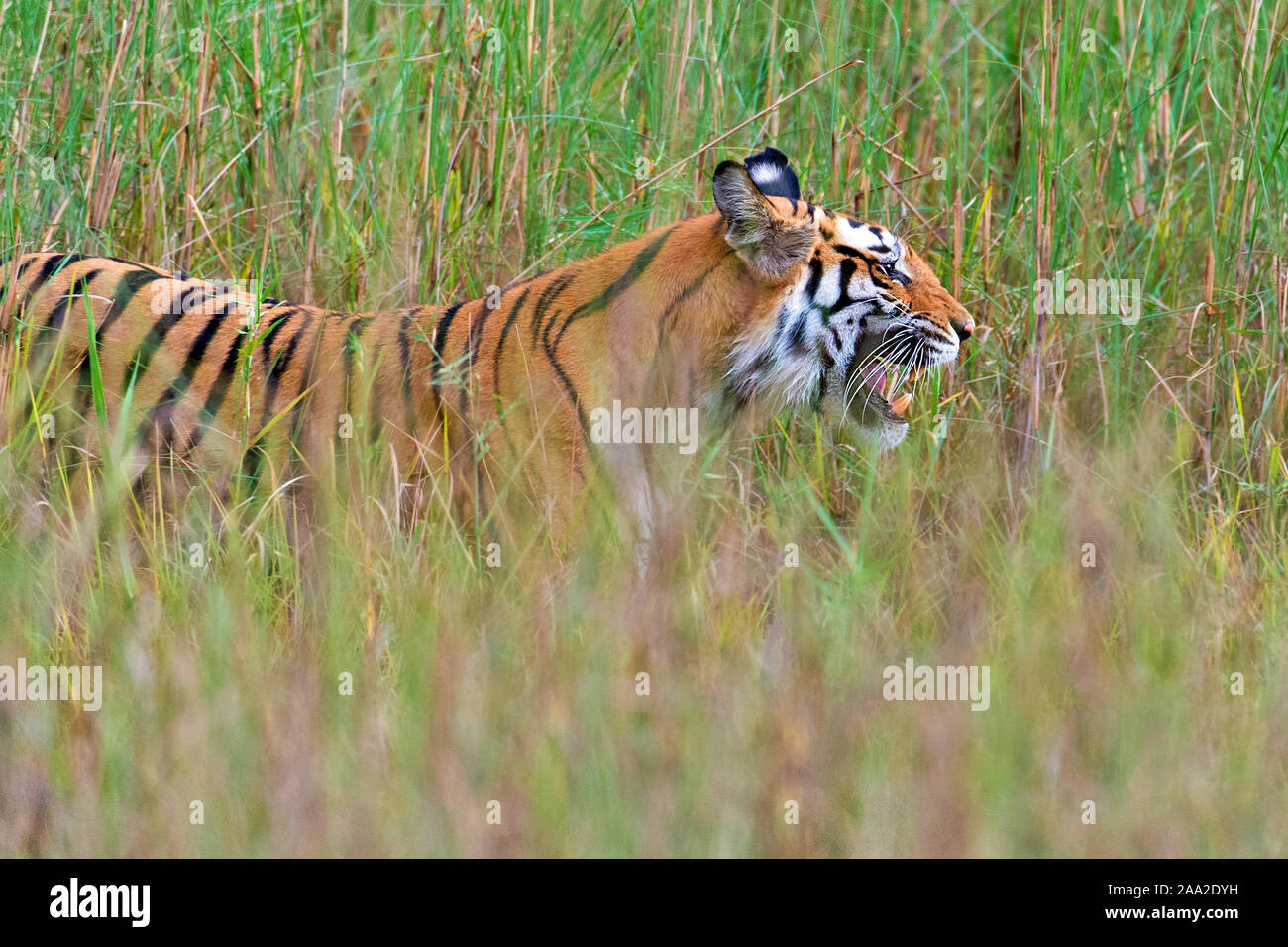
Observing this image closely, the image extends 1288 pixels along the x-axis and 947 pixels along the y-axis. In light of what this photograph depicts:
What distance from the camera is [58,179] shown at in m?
4.45

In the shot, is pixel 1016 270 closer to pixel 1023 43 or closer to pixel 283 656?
pixel 1023 43

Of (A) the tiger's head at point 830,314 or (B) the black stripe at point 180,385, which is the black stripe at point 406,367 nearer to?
(B) the black stripe at point 180,385

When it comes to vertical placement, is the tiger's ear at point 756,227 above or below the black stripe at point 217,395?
above

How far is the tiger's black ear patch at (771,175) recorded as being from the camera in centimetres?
369

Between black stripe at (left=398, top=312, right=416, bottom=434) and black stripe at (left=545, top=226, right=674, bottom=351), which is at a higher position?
black stripe at (left=545, top=226, right=674, bottom=351)

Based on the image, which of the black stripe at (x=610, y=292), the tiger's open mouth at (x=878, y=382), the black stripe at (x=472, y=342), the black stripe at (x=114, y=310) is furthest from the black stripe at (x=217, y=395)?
the tiger's open mouth at (x=878, y=382)

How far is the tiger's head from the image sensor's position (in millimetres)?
3592

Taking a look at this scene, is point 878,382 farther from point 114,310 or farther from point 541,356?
point 114,310

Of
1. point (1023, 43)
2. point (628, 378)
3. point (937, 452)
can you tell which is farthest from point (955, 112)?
point (628, 378)

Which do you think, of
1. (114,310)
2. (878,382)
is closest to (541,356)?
(878,382)

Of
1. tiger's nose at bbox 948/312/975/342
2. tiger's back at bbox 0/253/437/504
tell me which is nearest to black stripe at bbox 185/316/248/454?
tiger's back at bbox 0/253/437/504

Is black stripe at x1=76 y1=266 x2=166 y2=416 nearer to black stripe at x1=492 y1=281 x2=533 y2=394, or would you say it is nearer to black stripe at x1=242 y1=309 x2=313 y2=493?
black stripe at x1=242 y1=309 x2=313 y2=493

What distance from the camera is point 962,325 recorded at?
374 cm

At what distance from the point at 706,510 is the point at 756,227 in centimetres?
69
